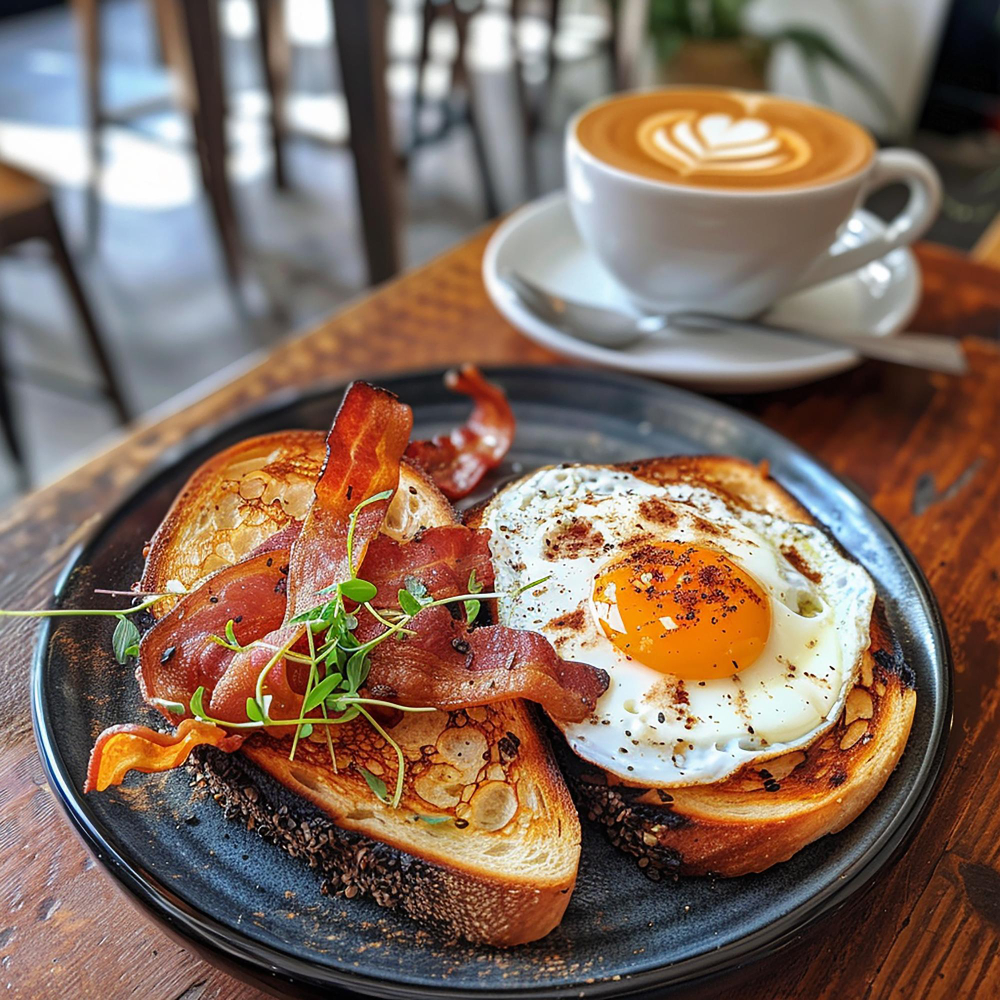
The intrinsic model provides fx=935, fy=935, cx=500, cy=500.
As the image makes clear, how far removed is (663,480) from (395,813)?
1.86 ft

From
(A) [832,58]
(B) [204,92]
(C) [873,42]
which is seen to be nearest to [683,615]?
(B) [204,92]

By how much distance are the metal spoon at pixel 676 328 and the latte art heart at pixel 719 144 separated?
0.26 meters

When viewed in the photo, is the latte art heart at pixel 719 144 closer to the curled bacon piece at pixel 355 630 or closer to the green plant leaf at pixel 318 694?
the curled bacon piece at pixel 355 630

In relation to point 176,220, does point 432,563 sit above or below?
above

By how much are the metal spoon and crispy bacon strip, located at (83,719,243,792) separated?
1.05 m

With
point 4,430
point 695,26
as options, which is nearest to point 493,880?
point 4,430

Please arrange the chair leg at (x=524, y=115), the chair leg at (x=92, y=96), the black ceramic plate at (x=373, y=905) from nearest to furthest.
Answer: the black ceramic plate at (x=373, y=905) → the chair leg at (x=92, y=96) → the chair leg at (x=524, y=115)

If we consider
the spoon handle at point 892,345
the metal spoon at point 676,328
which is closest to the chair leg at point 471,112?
the metal spoon at point 676,328

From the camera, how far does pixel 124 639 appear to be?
97cm

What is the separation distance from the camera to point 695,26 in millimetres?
4602

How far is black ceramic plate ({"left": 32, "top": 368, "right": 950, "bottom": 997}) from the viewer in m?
0.76

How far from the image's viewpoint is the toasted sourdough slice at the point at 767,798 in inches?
34.2

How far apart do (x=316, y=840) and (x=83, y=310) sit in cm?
262

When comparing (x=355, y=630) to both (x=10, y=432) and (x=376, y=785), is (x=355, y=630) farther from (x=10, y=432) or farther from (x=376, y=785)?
(x=10, y=432)
